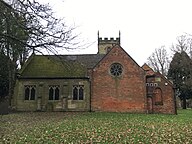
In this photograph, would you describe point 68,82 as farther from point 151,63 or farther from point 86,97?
point 151,63

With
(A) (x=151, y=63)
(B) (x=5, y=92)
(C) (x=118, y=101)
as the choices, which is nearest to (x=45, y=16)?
(C) (x=118, y=101)

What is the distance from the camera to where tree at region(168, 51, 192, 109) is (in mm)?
51525

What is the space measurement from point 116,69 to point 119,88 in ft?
8.55

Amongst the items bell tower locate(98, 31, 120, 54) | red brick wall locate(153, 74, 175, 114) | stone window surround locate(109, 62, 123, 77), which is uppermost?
bell tower locate(98, 31, 120, 54)

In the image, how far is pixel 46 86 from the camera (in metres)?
33.5

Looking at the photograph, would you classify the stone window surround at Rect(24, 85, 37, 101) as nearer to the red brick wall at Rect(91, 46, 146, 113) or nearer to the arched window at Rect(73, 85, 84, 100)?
the arched window at Rect(73, 85, 84, 100)

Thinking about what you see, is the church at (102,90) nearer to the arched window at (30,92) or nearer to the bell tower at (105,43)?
the arched window at (30,92)

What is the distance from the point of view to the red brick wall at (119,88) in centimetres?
3183

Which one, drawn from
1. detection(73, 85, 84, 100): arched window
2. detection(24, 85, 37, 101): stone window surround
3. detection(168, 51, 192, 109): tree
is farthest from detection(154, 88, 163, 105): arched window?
detection(168, 51, 192, 109): tree

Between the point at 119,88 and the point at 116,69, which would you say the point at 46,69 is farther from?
the point at 119,88

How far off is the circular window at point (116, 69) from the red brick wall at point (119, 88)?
15.8 inches

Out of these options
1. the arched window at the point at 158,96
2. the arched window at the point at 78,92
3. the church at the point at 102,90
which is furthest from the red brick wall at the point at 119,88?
the arched window at the point at 158,96

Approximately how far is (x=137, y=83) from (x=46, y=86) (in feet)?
39.4

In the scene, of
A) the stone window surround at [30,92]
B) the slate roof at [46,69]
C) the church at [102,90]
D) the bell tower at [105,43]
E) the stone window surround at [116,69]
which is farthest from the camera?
the bell tower at [105,43]
